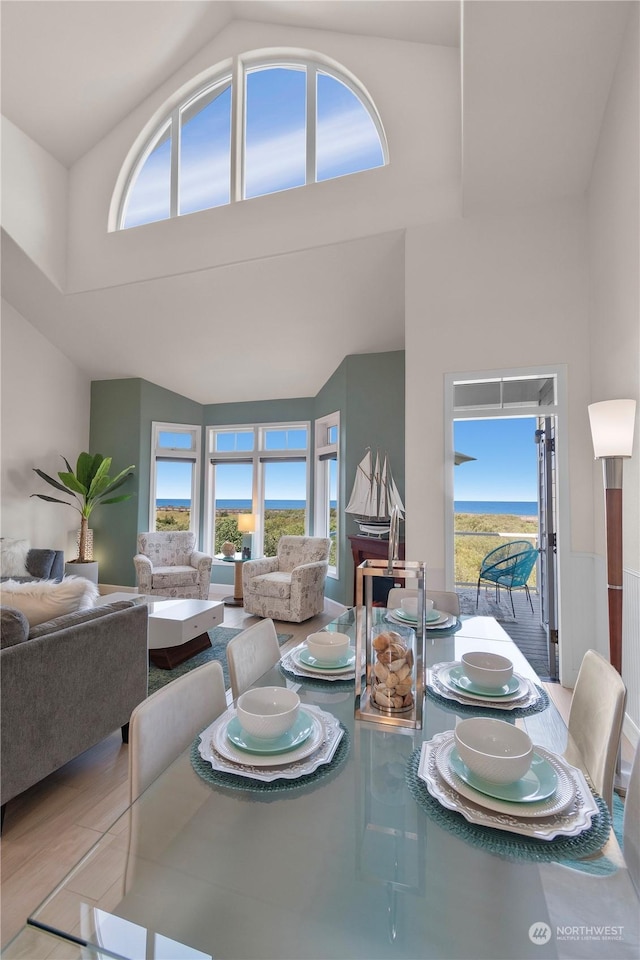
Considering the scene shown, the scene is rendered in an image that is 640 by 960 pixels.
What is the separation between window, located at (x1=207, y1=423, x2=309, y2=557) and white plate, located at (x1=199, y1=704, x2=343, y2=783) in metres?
4.81

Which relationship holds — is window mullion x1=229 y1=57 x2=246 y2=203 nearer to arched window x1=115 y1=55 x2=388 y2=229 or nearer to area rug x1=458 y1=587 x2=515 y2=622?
arched window x1=115 y1=55 x2=388 y2=229

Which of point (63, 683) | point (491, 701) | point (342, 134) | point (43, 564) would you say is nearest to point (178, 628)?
point (63, 683)

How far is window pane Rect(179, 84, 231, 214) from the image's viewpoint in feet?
14.3

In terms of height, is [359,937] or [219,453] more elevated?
[219,453]

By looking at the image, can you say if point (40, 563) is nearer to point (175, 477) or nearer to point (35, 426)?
point (35, 426)

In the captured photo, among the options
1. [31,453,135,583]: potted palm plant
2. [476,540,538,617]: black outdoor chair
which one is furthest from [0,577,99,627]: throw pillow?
[31,453,135,583]: potted palm plant

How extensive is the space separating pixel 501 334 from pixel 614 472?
4.43 ft

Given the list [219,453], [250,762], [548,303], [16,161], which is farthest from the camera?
[219,453]

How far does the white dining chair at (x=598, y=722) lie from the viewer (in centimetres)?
109

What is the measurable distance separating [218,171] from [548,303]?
10.9 feet

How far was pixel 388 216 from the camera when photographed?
3.58 meters

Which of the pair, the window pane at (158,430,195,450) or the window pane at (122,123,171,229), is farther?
the window pane at (158,430,195,450)

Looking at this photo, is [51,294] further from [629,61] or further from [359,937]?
[359,937]

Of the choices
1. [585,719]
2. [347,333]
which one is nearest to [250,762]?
[585,719]
